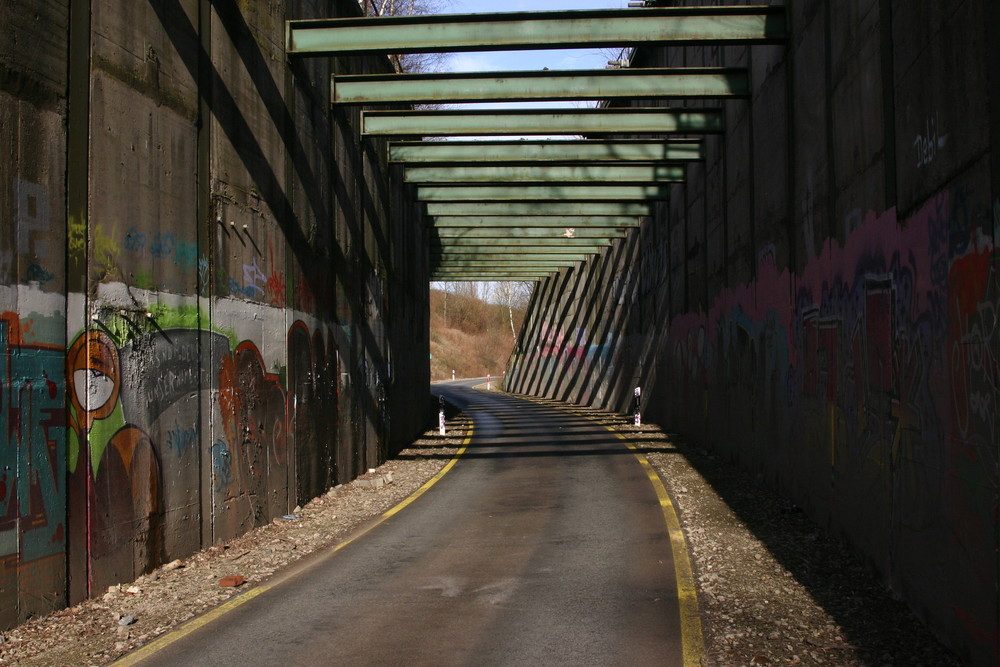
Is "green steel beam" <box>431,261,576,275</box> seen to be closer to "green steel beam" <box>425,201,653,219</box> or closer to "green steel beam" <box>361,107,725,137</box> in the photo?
"green steel beam" <box>425,201,653,219</box>

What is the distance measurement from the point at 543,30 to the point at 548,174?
300 inches

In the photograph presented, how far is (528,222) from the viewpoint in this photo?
25906 mm

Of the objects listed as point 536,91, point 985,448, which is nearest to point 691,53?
point 536,91

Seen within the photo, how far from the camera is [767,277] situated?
1162 centimetres

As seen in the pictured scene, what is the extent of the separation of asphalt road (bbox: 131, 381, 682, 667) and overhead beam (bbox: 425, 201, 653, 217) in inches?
475

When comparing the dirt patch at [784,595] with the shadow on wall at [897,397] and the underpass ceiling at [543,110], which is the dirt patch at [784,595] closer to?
the shadow on wall at [897,397]

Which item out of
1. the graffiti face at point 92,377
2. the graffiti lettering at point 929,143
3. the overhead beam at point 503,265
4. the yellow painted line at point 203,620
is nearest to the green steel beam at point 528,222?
the overhead beam at point 503,265

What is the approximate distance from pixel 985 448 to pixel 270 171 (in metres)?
8.13

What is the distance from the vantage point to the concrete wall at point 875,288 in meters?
4.88

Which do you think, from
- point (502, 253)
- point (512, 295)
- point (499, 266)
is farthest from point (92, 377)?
point (512, 295)

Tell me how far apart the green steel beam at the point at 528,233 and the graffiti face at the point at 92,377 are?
64.4 ft

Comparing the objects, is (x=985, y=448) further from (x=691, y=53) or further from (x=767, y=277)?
(x=691, y=53)

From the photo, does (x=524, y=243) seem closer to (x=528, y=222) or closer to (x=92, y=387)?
(x=528, y=222)

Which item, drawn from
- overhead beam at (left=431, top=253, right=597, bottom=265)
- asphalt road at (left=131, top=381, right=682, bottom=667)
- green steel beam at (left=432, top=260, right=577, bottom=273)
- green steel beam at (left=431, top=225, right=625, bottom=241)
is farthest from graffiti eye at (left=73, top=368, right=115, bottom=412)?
green steel beam at (left=432, top=260, right=577, bottom=273)
